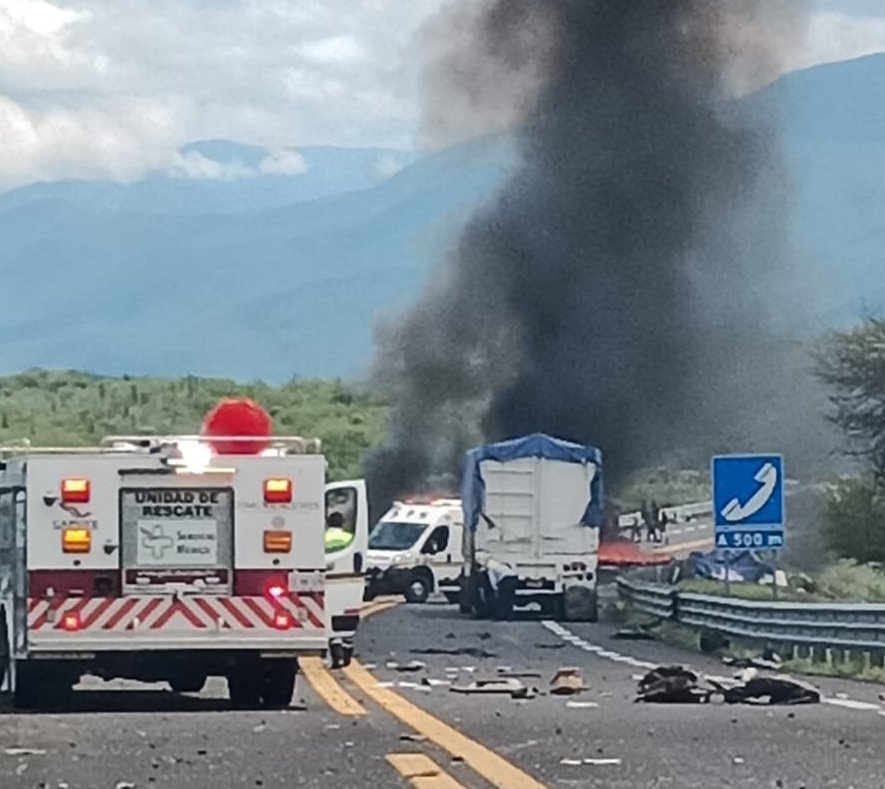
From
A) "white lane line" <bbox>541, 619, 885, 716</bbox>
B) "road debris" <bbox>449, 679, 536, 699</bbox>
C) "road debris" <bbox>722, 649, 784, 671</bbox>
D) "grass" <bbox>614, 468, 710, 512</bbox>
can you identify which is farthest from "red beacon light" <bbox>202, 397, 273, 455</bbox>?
"grass" <bbox>614, 468, 710, 512</bbox>

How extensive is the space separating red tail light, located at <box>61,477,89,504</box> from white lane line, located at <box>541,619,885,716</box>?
493 cm

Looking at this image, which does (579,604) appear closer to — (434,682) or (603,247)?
(434,682)

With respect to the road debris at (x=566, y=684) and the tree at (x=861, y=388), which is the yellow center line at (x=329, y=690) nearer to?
the road debris at (x=566, y=684)

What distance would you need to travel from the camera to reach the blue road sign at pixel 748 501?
88.1 feet

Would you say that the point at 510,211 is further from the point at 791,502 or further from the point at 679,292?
the point at 791,502

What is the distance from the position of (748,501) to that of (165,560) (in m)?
10.5

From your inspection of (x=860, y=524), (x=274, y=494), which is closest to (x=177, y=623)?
(x=274, y=494)

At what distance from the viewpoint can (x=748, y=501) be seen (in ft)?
88.8

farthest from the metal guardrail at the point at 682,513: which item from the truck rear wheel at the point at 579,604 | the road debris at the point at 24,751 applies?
the road debris at the point at 24,751

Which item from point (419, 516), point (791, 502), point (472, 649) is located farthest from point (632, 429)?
point (472, 649)

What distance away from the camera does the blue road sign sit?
88.1 feet

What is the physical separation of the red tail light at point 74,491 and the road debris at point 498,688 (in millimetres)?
3146

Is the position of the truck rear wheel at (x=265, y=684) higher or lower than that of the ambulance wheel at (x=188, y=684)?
higher

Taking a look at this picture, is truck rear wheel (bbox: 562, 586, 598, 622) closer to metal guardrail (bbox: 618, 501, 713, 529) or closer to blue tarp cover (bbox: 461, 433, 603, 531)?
blue tarp cover (bbox: 461, 433, 603, 531)
